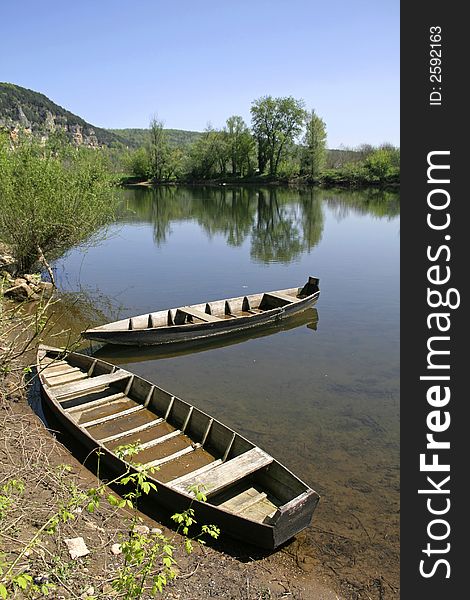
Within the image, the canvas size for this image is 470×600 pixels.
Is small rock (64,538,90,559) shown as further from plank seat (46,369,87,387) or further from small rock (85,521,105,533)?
plank seat (46,369,87,387)

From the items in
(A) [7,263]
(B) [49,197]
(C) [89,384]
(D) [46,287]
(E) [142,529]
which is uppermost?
(B) [49,197]

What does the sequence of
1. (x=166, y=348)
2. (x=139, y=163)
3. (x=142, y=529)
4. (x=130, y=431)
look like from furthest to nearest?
(x=139, y=163) < (x=166, y=348) < (x=130, y=431) < (x=142, y=529)

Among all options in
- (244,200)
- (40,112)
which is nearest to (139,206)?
(244,200)

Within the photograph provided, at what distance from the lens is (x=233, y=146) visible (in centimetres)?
8594

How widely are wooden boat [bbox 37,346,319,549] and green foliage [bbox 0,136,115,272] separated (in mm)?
7442

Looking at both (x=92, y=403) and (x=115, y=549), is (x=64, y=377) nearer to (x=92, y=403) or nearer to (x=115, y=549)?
(x=92, y=403)

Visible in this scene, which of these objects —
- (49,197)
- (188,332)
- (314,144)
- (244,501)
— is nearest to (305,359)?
(188,332)

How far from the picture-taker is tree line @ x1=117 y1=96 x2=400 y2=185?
80438 mm

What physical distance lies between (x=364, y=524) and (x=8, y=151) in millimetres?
15974

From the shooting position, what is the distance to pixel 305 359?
1334cm

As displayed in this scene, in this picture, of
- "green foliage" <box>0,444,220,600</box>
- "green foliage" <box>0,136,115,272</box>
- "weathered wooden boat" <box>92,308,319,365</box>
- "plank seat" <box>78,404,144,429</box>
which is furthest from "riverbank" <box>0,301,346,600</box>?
"green foliage" <box>0,136,115,272</box>

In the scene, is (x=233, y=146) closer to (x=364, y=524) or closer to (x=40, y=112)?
(x=364, y=524)

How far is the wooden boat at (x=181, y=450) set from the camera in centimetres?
614

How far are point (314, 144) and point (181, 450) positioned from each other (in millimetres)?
79083
